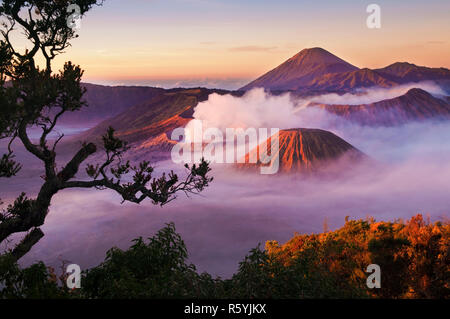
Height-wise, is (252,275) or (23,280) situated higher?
(252,275)

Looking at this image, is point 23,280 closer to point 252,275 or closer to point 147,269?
point 147,269

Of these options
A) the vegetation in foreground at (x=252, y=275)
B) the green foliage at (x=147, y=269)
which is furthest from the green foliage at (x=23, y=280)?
the green foliage at (x=147, y=269)

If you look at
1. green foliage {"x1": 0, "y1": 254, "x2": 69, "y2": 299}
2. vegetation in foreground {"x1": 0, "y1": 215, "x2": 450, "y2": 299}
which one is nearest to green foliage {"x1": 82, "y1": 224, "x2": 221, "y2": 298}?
vegetation in foreground {"x1": 0, "y1": 215, "x2": 450, "y2": 299}

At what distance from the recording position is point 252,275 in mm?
9703

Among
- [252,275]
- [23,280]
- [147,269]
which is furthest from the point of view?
[147,269]

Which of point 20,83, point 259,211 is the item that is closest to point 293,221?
point 259,211

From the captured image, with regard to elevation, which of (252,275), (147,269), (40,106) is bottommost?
(147,269)

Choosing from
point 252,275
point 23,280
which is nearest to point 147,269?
point 23,280

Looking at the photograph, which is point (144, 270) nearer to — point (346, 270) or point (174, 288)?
point (174, 288)

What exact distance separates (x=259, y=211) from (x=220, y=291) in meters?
171

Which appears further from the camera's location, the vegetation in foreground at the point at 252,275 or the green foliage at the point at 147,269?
the green foliage at the point at 147,269

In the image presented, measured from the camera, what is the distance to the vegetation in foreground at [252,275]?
31.0 feet

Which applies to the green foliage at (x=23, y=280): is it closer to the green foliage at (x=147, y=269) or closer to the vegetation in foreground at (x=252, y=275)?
the vegetation in foreground at (x=252, y=275)

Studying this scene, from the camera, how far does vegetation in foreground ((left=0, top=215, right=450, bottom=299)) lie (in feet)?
31.0
